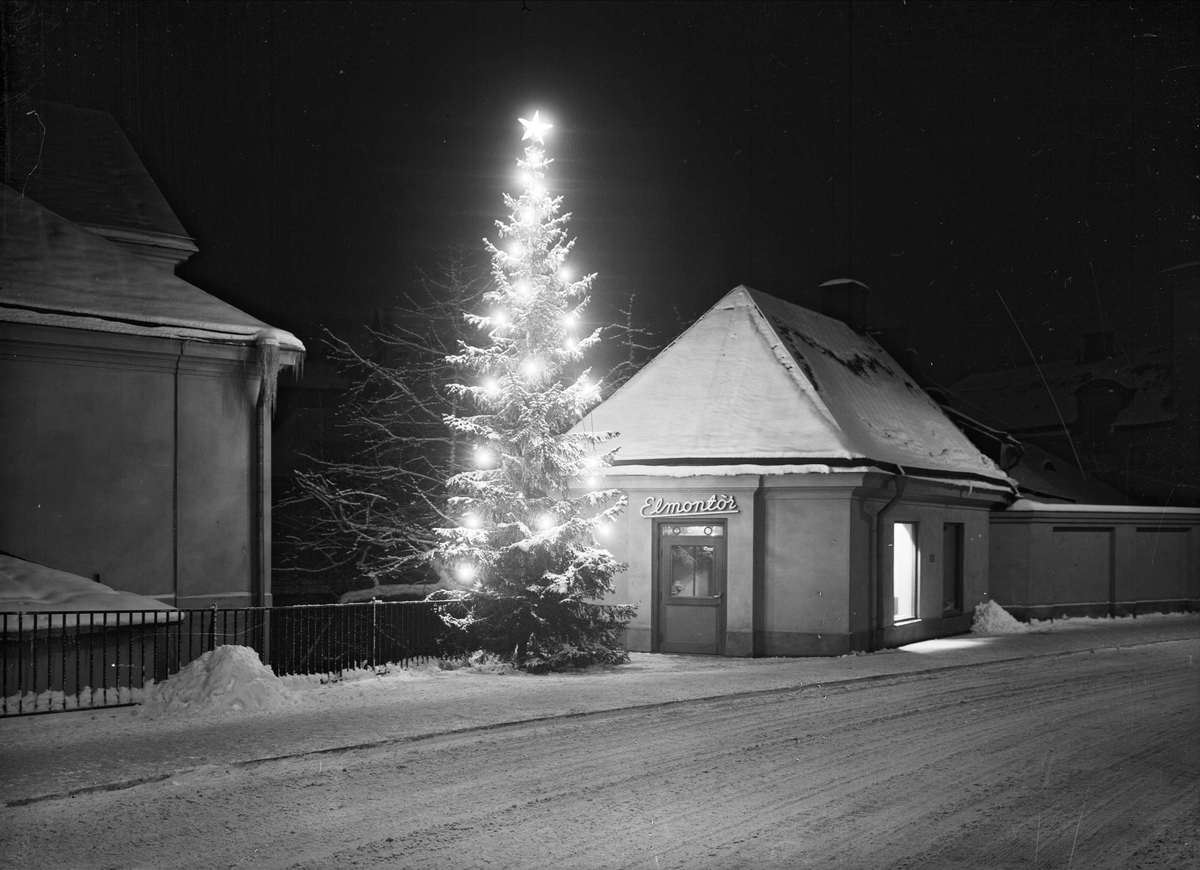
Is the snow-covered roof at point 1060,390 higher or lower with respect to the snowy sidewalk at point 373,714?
higher

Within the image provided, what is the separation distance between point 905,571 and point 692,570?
533 cm

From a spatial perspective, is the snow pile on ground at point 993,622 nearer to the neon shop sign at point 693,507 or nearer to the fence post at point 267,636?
the neon shop sign at point 693,507

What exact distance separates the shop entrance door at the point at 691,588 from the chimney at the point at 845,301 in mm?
13156

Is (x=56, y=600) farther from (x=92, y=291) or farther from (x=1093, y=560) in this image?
(x=1093, y=560)

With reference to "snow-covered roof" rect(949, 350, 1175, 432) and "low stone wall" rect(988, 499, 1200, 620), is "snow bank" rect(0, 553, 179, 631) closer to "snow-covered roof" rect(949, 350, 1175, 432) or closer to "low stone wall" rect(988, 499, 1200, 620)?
"low stone wall" rect(988, 499, 1200, 620)

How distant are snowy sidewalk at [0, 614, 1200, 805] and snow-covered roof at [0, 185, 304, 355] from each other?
21.6 feet

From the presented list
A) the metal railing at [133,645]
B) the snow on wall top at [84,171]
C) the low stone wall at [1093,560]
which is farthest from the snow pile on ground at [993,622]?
the snow on wall top at [84,171]

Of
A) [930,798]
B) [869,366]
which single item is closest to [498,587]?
[930,798]

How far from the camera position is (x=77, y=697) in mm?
12328

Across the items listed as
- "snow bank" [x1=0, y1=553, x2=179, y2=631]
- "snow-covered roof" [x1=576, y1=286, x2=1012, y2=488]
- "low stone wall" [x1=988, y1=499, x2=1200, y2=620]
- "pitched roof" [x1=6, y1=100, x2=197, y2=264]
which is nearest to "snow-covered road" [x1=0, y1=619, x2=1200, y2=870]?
"snow bank" [x1=0, y1=553, x2=179, y2=631]

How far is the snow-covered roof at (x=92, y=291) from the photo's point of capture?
1589cm

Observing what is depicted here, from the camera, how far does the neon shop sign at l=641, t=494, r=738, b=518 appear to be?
1872cm

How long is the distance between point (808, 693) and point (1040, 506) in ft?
54.8

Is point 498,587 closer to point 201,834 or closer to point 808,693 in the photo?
point 808,693
